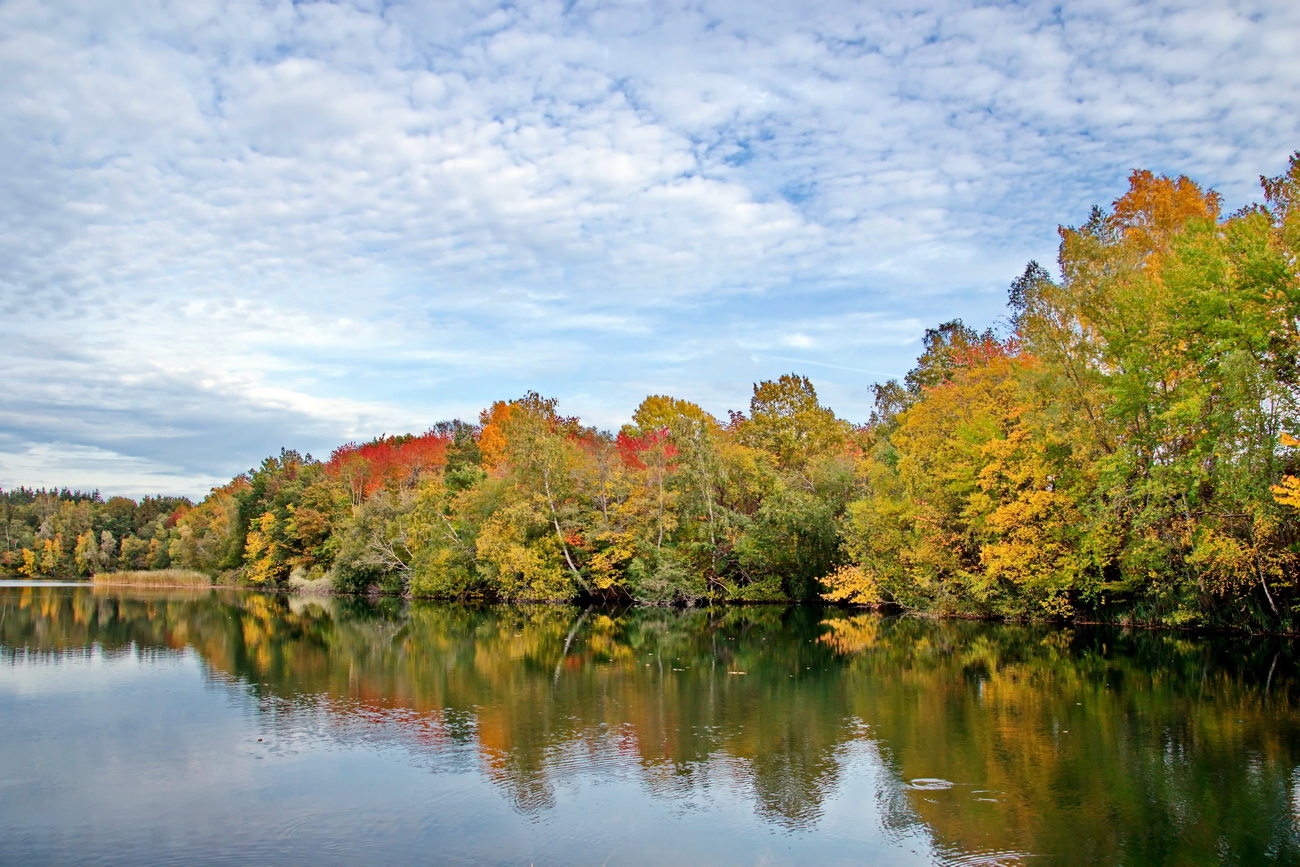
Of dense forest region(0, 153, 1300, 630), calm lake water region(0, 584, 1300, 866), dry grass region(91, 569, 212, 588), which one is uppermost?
dense forest region(0, 153, 1300, 630)

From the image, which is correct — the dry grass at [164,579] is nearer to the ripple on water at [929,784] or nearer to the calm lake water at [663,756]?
the calm lake water at [663,756]

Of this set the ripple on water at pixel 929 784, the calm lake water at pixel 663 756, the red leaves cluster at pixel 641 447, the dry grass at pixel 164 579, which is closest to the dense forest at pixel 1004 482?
the red leaves cluster at pixel 641 447

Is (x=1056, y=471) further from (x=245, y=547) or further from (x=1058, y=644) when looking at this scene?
(x=245, y=547)

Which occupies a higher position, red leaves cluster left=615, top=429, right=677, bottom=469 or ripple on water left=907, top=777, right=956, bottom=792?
red leaves cluster left=615, top=429, right=677, bottom=469

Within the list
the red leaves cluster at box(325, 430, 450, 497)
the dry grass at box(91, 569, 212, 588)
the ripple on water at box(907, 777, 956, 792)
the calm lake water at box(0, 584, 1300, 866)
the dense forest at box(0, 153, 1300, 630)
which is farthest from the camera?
the dry grass at box(91, 569, 212, 588)

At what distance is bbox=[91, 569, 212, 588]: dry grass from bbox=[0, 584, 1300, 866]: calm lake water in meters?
58.3

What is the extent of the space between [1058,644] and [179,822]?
2351 centimetres

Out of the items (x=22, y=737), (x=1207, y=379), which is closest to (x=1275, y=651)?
(x=1207, y=379)

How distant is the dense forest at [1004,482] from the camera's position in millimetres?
23406

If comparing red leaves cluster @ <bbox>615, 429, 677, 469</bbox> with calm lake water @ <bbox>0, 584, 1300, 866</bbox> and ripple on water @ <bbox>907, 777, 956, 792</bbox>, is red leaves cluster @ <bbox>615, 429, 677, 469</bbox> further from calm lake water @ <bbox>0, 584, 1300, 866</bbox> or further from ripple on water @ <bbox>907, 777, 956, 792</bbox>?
ripple on water @ <bbox>907, 777, 956, 792</bbox>

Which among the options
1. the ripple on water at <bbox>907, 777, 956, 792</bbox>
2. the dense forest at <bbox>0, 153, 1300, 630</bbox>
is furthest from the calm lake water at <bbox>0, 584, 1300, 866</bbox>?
→ the dense forest at <bbox>0, 153, 1300, 630</bbox>

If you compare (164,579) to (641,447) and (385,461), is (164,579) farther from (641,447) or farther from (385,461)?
(641,447)

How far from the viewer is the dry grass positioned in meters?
76.4

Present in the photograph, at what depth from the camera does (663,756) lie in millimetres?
12273
